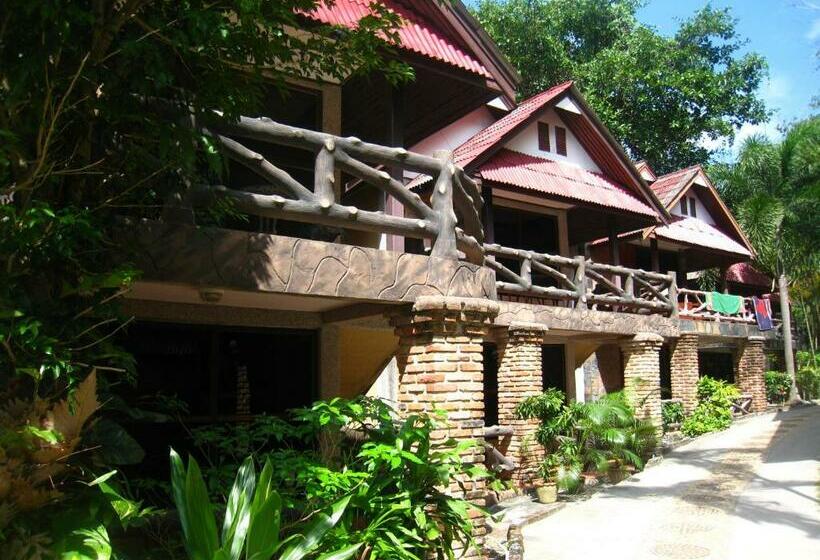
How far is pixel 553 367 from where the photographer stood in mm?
15562

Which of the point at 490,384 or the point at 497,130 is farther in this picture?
the point at 490,384

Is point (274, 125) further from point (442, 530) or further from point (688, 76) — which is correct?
point (688, 76)

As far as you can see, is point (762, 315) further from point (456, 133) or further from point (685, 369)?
point (456, 133)

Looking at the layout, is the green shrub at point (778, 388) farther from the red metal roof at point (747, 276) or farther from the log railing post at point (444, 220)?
the log railing post at point (444, 220)

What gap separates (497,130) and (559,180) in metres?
1.70

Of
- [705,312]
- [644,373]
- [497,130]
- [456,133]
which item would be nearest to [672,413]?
[644,373]

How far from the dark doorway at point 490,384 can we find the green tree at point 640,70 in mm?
17108

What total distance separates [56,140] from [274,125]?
65.8 inches

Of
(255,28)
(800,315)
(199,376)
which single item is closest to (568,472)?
(199,376)

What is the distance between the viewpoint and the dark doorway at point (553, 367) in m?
15.5

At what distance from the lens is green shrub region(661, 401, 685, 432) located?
54.7ft

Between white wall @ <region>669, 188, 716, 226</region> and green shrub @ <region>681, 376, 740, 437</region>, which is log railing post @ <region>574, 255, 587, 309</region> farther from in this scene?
white wall @ <region>669, 188, 716, 226</region>

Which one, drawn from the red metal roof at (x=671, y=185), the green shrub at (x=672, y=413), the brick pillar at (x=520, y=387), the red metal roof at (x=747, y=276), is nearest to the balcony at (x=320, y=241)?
the brick pillar at (x=520, y=387)

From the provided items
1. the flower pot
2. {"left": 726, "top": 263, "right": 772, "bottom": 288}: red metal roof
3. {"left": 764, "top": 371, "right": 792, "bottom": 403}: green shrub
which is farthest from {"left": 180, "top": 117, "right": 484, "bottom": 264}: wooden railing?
{"left": 726, "top": 263, "right": 772, "bottom": 288}: red metal roof
